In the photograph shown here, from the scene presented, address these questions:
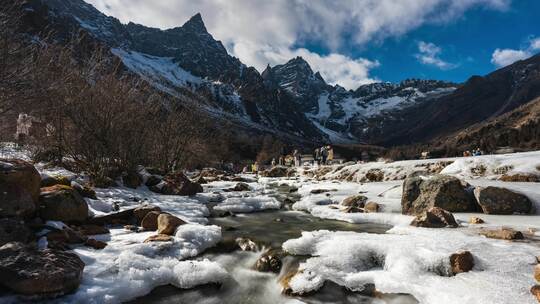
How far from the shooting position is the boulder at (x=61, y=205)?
8.98m

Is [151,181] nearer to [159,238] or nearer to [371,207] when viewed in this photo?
[159,238]

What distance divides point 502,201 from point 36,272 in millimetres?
13418

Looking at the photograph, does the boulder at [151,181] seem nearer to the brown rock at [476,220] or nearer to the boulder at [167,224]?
the boulder at [167,224]

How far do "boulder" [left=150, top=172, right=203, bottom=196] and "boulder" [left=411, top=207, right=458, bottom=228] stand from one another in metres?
13.9

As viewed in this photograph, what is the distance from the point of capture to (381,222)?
12.6 metres

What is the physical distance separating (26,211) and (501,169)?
756 inches

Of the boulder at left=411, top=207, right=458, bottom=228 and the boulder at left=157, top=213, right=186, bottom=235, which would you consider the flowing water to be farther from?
the boulder at left=157, top=213, right=186, bottom=235

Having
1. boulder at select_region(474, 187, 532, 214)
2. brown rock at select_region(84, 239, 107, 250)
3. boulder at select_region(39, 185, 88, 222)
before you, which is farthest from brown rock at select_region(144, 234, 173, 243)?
boulder at select_region(474, 187, 532, 214)

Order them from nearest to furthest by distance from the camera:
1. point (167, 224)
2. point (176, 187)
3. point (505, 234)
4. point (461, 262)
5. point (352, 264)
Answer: point (461, 262)
point (352, 264)
point (505, 234)
point (167, 224)
point (176, 187)

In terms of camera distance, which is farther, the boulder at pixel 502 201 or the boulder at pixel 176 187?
the boulder at pixel 176 187

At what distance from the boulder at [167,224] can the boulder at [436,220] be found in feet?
25.0

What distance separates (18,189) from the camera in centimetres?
807

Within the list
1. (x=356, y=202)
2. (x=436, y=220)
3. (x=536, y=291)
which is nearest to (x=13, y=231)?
(x=536, y=291)

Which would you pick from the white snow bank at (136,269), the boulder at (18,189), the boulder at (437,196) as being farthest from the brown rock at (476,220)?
the boulder at (18,189)
